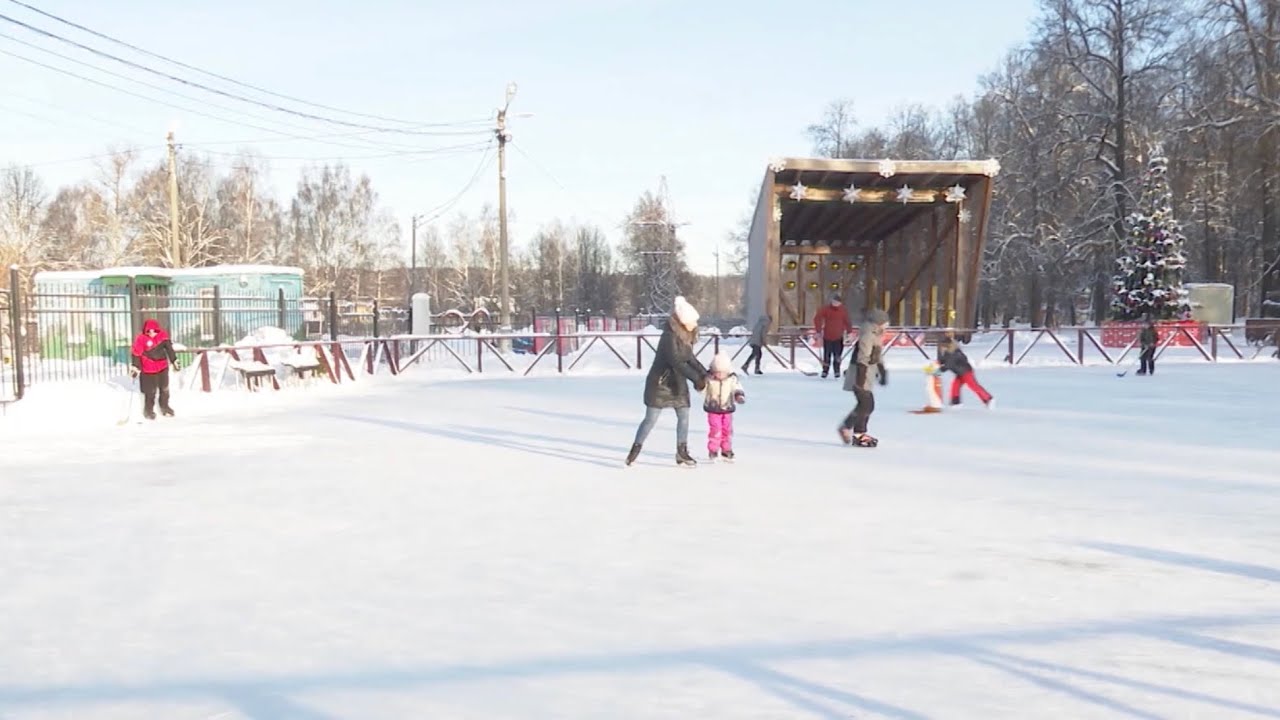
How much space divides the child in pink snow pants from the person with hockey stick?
4.55 feet

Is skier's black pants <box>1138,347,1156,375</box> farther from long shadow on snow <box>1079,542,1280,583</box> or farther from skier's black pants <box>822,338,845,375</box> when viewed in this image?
long shadow on snow <box>1079,542,1280,583</box>

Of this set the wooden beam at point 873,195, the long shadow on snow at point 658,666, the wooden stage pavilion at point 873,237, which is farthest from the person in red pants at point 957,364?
the wooden beam at point 873,195

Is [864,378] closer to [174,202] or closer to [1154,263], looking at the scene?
[174,202]

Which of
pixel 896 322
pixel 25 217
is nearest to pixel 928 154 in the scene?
pixel 896 322

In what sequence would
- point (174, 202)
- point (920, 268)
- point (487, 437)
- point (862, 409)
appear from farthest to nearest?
point (920, 268) < point (174, 202) < point (487, 437) < point (862, 409)

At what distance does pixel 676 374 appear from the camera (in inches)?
289

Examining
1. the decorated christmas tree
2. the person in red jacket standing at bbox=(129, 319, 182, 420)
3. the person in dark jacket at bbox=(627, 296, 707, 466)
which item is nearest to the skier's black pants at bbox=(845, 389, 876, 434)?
the person in dark jacket at bbox=(627, 296, 707, 466)

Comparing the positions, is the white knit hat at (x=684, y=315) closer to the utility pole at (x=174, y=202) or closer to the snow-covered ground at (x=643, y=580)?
the snow-covered ground at (x=643, y=580)

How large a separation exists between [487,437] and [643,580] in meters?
5.44

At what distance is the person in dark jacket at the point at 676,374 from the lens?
724cm

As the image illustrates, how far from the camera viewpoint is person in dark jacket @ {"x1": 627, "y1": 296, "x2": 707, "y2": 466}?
7.24 meters

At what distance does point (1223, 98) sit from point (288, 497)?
30.9 m

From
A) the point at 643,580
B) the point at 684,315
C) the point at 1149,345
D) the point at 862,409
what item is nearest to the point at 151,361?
the point at 684,315

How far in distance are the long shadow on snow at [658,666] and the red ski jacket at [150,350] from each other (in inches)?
350
